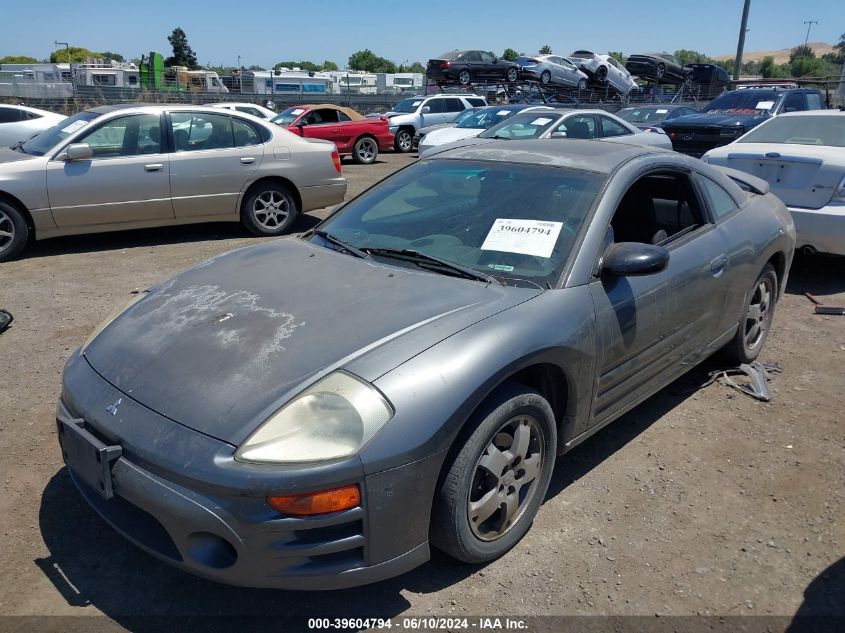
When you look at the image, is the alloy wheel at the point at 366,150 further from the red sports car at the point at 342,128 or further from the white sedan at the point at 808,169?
the white sedan at the point at 808,169

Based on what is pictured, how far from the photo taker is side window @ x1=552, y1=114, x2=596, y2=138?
11211mm

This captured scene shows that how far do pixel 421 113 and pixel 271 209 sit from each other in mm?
12578

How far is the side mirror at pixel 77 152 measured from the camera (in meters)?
7.04

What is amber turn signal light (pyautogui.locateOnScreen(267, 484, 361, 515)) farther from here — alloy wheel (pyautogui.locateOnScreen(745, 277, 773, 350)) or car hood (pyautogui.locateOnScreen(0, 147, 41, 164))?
car hood (pyautogui.locateOnScreen(0, 147, 41, 164))

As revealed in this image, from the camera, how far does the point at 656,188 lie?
3945mm

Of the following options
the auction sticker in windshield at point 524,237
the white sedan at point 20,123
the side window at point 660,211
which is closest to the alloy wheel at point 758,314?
the side window at point 660,211

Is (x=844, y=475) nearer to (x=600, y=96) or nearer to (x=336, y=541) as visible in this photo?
(x=336, y=541)

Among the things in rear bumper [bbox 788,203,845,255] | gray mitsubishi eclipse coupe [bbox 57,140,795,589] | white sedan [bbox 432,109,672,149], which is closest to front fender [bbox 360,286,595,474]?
gray mitsubishi eclipse coupe [bbox 57,140,795,589]

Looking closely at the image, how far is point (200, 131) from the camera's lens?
7879mm

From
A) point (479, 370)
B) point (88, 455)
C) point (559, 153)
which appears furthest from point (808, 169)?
point (88, 455)

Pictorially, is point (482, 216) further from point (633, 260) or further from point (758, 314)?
point (758, 314)

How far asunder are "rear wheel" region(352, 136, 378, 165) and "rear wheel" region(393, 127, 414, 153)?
256 cm

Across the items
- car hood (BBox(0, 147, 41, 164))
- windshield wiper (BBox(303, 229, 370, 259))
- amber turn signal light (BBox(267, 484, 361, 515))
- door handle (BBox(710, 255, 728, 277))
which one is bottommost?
door handle (BBox(710, 255, 728, 277))

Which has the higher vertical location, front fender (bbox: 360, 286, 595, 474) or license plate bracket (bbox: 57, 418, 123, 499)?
license plate bracket (bbox: 57, 418, 123, 499)
